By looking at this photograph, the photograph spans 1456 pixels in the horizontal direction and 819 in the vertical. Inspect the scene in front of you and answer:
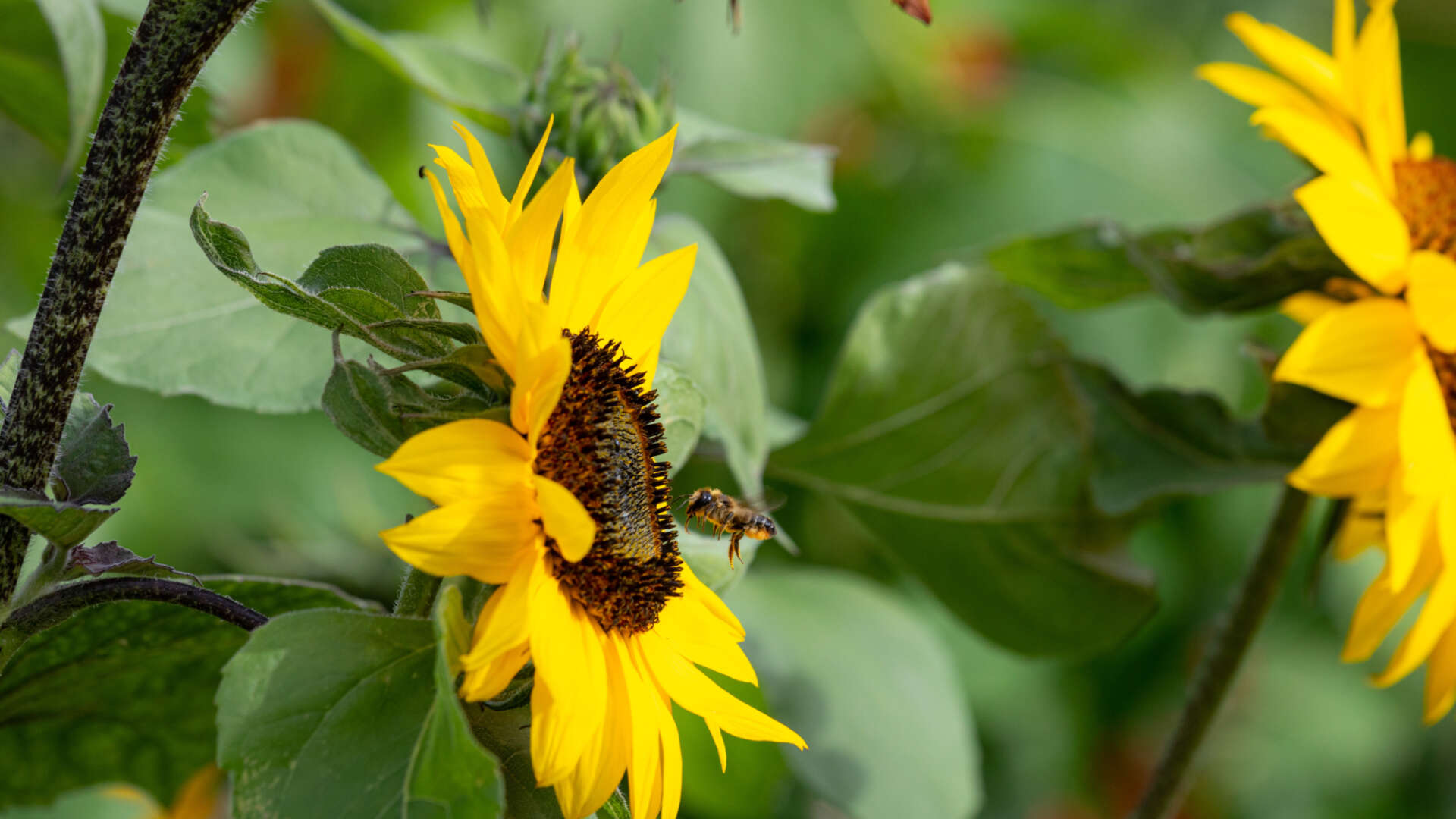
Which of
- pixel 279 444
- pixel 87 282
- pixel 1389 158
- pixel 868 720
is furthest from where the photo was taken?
pixel 279 444

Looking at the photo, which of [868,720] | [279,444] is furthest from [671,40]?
[868,720]

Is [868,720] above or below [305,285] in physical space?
below

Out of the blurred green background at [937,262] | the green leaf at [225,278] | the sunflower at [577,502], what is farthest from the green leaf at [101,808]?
the sunflower at [577,502]

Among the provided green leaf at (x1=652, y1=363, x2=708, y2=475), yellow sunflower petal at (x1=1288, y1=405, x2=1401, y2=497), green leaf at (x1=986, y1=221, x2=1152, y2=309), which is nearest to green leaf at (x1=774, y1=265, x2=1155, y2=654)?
green leaf at (x1=986, y1=221, x2=1152, y2=309)

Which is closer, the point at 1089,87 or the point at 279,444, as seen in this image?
the point at 279,444

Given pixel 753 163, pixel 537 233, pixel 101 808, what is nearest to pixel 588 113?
pixel 753 163

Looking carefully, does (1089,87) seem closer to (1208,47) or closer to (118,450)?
(1208,47)
